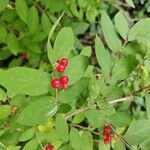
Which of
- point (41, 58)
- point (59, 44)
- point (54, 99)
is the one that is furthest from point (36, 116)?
point (41, 58)

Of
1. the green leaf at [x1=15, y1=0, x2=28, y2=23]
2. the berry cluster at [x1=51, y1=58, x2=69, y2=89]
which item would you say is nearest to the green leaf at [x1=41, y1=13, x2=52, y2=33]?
the green leaf at [x1=15, y1=0, x2=28, y2=23]

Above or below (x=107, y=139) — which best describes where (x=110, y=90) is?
above

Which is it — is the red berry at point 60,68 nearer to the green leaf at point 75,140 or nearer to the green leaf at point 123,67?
the green leaf at point 123,67

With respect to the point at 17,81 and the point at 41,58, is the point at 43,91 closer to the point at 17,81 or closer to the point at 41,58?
the point at 17,81

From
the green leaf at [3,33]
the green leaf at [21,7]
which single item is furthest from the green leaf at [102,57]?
the green leaf at [3,33]

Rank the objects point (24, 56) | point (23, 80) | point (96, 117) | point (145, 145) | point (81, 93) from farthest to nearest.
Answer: point (24, 56) < point (145, 145) < point (81, 93) < point (96, 117) < point (23, 80)

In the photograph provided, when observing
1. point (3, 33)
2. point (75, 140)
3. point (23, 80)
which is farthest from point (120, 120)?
point (3, 33)

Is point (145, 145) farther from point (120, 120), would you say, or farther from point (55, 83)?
point (55, 83)
